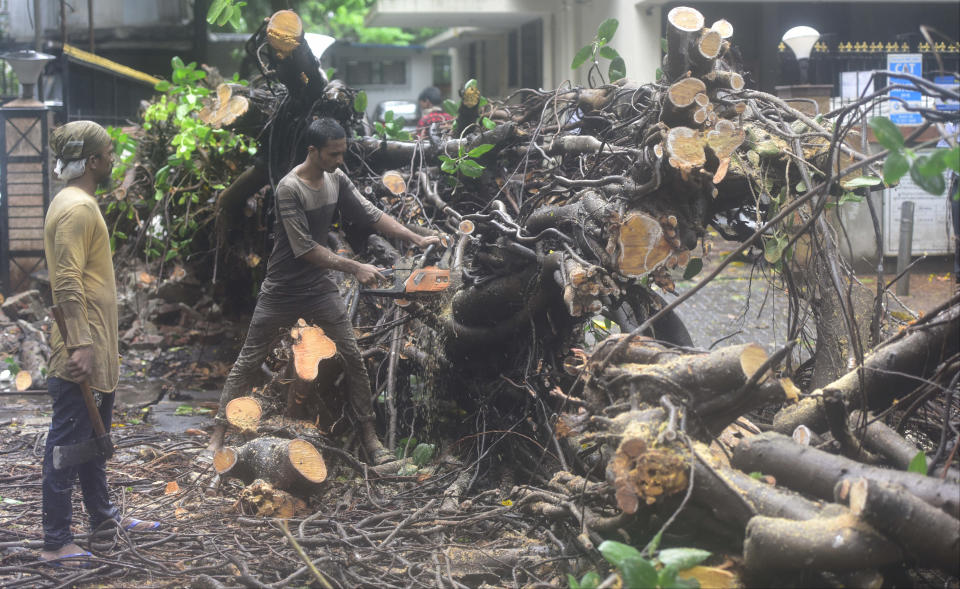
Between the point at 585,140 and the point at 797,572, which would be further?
the point at 585,140

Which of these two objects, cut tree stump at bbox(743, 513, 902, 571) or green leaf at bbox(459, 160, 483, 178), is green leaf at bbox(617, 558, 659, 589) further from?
green leaf at bbox(459, 160, 483, 178)

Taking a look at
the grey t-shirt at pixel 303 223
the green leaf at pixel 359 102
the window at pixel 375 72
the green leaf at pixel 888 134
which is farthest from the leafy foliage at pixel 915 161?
the window at pixel 375 72


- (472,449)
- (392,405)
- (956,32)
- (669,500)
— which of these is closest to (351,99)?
(392,405)

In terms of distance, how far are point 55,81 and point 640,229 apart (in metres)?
11.3

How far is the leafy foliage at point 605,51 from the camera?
18.5 ft

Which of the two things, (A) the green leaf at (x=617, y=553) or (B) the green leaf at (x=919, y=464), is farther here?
(B) the green leaf at (x=919, y=464)

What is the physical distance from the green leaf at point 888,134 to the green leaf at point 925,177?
0.25 feet

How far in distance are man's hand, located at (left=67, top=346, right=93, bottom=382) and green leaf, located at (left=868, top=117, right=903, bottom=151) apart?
3.31 meters

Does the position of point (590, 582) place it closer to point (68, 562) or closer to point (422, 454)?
point (422, 454)

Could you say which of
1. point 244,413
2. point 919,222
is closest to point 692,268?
point 244,413

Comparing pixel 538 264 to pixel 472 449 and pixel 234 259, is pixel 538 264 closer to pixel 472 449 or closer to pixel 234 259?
pixel 472 449

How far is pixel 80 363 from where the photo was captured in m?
3.72

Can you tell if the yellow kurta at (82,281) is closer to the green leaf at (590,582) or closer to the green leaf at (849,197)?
the green leaf at (590,582)

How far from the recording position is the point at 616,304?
413 centimetres
